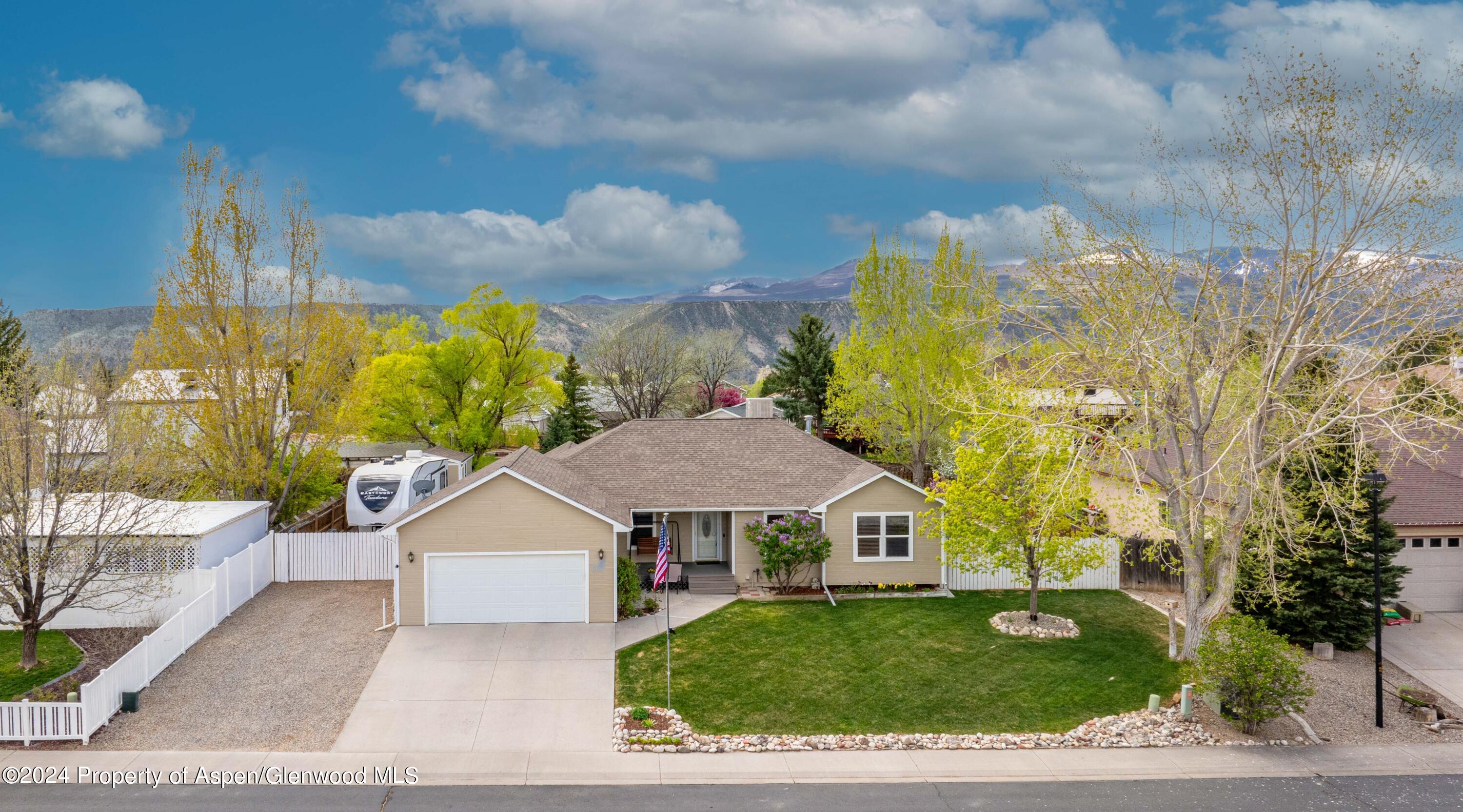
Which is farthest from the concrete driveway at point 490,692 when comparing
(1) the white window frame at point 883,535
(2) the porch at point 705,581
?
(1) the white window frame at point 883,535

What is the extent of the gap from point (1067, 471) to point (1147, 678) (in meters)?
5.06

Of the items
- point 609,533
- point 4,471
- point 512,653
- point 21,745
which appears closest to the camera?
point 21,745

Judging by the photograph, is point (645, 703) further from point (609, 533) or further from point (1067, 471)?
point (1067, 471)

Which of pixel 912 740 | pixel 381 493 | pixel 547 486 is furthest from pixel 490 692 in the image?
pixel 381 493

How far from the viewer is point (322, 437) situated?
28.0 m

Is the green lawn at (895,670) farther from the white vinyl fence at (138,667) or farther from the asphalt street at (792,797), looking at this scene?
the white vinyl fence at (138,667)

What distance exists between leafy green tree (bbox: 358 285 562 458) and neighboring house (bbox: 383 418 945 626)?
37.2 feet

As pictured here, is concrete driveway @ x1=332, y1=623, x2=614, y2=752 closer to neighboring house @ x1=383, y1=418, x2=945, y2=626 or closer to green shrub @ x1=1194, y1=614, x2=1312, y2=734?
neighboring house @ x1=383, y1=418, x2=945, y2=626

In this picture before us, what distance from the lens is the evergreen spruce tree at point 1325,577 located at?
18.7 metres

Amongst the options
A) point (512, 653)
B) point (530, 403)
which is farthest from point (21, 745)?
point (530, 403)

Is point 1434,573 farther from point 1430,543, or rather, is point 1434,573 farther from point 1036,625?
point 1036,625

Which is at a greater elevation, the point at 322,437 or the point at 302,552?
the point at 322,437

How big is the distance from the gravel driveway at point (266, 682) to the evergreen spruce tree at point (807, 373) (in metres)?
32.0

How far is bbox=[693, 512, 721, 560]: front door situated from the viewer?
83.2ft
